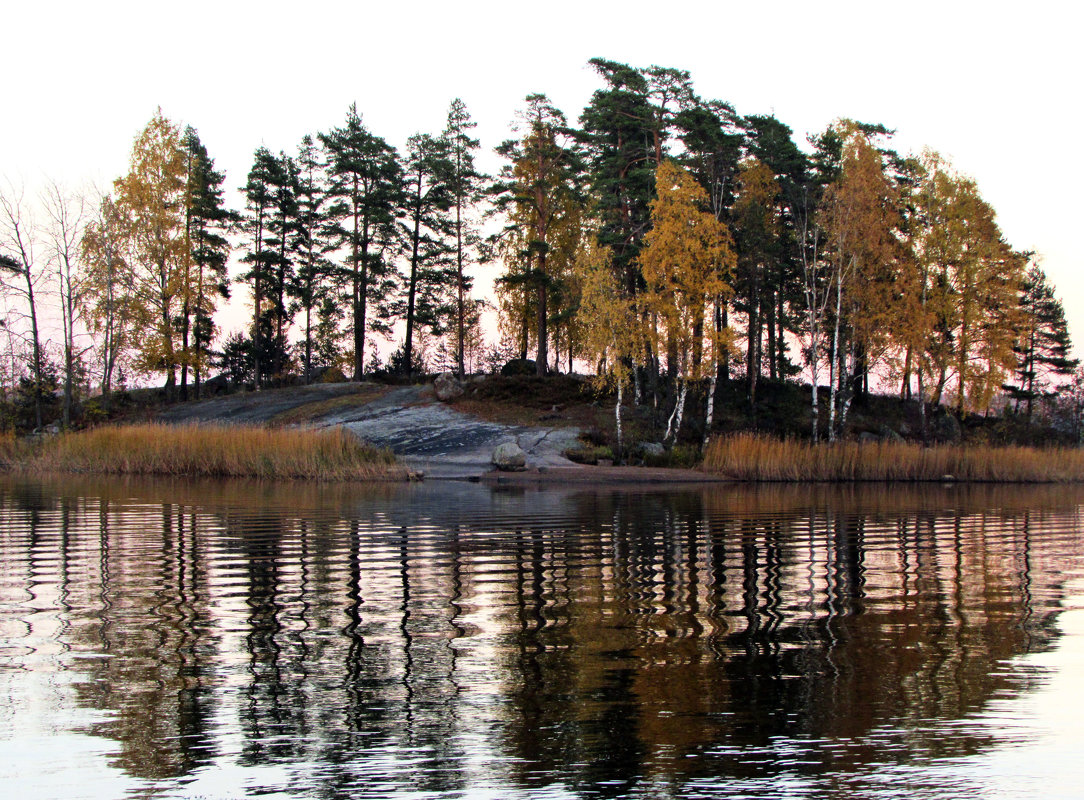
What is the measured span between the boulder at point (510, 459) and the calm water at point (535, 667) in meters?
18.3

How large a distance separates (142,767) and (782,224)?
150 ft

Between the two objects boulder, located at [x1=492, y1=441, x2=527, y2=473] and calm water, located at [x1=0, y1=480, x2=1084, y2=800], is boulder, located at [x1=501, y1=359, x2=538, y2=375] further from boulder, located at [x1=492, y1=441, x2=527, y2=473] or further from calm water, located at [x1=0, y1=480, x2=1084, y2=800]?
calm water, located at [x1=0, y1=480, x2=1084, y2=800]

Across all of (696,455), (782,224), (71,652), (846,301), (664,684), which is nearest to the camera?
(664,684)

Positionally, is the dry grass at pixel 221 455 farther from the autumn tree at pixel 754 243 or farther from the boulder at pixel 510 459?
the autumn tree at pixel 754 243

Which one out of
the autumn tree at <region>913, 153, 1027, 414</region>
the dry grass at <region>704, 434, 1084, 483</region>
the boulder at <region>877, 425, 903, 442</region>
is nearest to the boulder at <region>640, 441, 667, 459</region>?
the dry grass at <region>704, 434, 1084, 483</region>

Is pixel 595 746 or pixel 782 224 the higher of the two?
pixel 782 224

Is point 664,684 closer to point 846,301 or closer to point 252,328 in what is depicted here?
point 846,301

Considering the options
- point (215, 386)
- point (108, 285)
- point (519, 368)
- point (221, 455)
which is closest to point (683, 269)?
point (519, 368)

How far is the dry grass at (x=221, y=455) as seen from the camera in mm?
30047

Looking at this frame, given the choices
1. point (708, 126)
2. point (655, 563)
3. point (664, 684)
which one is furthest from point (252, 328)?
point (664, 684)

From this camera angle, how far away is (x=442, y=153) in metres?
53.7

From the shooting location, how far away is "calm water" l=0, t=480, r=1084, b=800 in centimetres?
454

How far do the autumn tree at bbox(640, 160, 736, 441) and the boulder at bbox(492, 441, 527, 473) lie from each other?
7151mm

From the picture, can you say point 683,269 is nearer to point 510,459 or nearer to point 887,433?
point 510,459
